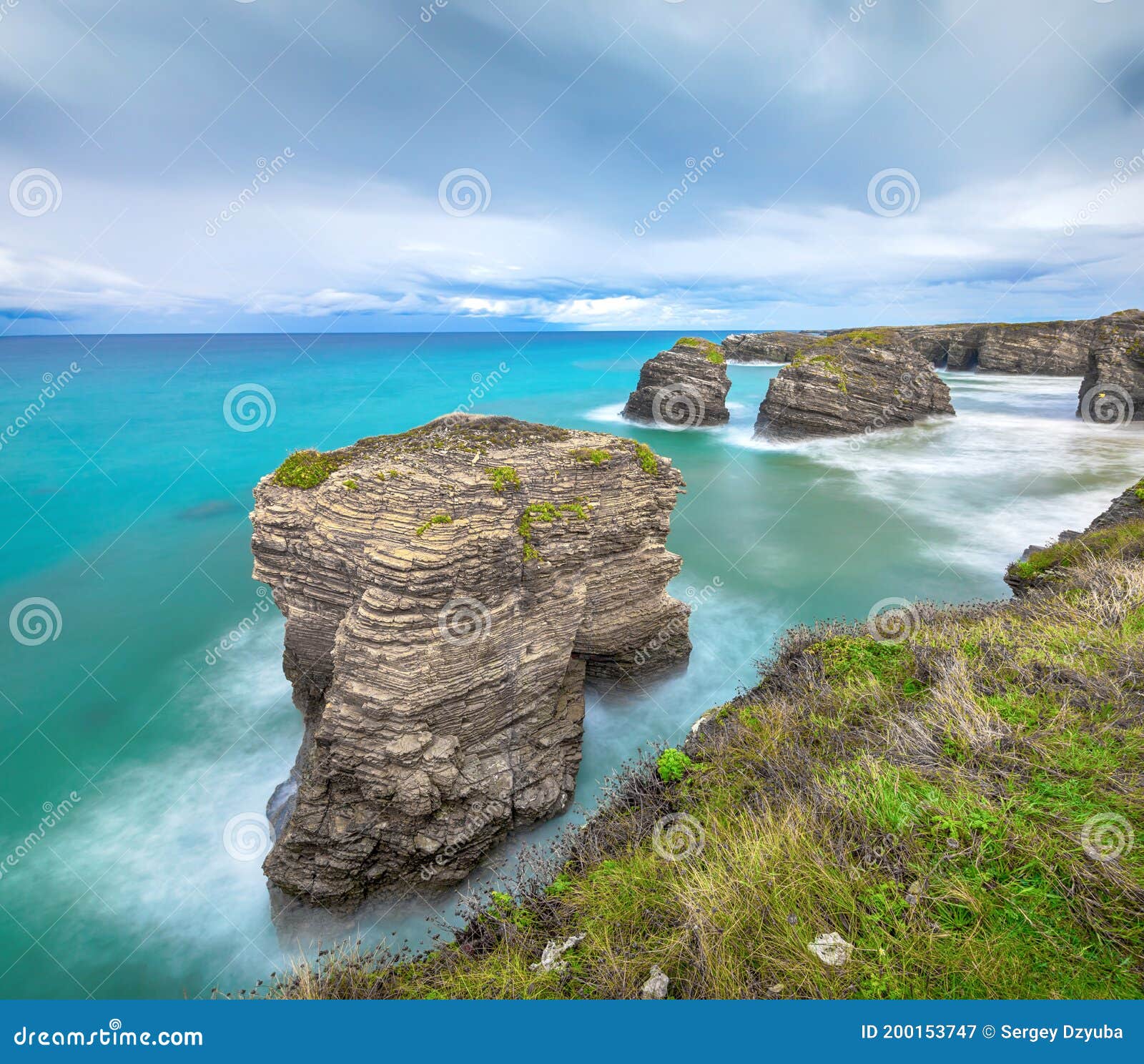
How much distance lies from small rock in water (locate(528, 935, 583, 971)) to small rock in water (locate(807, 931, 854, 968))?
2123 mm

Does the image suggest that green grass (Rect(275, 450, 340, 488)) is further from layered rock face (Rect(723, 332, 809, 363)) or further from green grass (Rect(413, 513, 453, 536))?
layered rock face (Rect(723, 332, 809, 363))

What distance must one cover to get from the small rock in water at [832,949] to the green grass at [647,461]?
803 centimetres

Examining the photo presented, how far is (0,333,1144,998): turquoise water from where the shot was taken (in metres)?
9.45

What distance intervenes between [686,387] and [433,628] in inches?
1487

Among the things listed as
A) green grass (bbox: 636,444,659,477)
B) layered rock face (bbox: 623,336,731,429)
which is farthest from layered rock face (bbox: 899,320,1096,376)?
green grass (bbox: 636,444,659,477)

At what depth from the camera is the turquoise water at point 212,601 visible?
945 centimetres

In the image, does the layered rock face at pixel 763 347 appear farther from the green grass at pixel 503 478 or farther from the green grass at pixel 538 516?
the green grass at pixel 503 478

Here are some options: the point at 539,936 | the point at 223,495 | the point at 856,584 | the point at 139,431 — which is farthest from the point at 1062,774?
the point at 139,431

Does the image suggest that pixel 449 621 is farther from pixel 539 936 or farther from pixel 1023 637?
pixel 1023 637

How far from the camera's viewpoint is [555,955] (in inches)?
206

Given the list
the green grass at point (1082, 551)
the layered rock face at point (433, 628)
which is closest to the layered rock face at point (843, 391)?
the green grass at point (1082, 551)

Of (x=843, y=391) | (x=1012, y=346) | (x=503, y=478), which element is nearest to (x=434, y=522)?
(x=503, y=478)

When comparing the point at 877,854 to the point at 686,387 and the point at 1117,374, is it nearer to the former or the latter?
the point at 686,387

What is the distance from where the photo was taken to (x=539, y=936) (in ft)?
18.9
